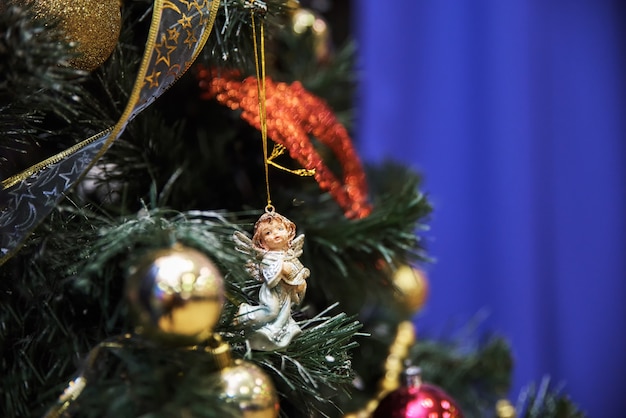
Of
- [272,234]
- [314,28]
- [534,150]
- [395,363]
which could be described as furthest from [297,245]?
[534,150]

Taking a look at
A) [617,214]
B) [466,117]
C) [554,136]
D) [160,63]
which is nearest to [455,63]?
[466,117]

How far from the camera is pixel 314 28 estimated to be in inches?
26.6

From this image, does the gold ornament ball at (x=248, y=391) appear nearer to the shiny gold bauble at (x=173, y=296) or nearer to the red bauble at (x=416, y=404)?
the shiny gold bauble at (x=173, y=296)

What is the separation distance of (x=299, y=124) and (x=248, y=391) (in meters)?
0.22

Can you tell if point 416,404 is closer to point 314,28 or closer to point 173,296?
point 173,296

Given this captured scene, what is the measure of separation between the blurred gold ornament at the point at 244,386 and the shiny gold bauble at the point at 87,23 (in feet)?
0.63

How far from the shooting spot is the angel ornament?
34cm

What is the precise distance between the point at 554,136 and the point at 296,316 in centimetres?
90

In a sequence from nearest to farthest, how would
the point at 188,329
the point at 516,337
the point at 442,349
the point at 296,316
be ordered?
the point at 188,329 < the point at 296,316 < the point at 442,349 < the point at 516,337

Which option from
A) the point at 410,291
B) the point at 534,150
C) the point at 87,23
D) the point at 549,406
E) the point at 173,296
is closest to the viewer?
the point at 173,296

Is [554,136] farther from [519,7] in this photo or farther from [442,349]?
[442,349]

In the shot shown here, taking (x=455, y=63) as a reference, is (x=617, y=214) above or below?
below

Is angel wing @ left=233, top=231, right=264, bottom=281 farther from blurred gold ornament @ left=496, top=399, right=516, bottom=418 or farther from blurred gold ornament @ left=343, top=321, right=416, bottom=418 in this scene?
blurred gold ornament @ left=496, top=399, right=516, bottom=418

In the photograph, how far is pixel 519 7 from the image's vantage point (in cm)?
110
